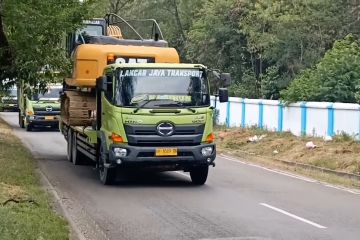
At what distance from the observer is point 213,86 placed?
1753 inches

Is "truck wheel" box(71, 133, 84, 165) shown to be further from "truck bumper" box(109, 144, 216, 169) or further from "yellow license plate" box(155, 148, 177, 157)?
"yellow license plate" box(155, 148, 177, 157)

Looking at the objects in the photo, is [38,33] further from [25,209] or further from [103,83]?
[25,209]

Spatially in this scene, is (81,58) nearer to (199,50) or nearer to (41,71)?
(41,71)

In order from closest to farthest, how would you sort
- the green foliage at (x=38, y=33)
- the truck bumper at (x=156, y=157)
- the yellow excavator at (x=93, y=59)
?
the truck bumper at (x=156, y=157) < the yellow excavator at (x=93, y=59) < the green foliage at (x=38, y=33)

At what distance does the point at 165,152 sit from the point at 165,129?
0.48 m

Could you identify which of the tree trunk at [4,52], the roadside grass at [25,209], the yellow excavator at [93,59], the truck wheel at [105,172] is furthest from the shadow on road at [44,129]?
the truck wheel at [105,172]

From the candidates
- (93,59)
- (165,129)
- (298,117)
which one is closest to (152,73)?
(165,129)

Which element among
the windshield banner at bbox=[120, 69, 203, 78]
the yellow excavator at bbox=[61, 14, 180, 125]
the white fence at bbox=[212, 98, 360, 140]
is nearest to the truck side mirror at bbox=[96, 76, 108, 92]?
the windshield banner at bbox=[120, 69, 203, 78]

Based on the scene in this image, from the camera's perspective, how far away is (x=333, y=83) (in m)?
28.3

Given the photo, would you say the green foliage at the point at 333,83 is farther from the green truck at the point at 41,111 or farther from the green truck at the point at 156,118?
the green truck at the point at 156,118

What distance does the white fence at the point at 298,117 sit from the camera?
24047mm

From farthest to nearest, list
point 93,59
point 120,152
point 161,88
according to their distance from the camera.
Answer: point 93,59, point 161,88, point 120,152

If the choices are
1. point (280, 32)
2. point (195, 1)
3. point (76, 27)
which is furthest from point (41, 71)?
point (195, 1)

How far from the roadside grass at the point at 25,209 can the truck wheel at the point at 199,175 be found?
3498mm
